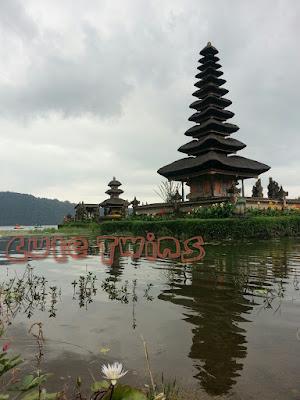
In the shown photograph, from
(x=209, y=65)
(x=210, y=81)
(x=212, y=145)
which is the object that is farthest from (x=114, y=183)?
(x=212, y=145)

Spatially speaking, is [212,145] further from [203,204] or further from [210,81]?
[210,81]

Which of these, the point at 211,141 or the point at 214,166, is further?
the point at 211,141

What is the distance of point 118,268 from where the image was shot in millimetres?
7387

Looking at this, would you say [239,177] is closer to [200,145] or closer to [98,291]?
[200,145]

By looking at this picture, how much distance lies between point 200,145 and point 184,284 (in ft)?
72.4

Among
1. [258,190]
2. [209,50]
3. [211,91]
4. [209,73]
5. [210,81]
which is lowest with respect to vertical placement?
[258,190]

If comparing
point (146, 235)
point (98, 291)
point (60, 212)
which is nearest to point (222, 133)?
point (146, 235)

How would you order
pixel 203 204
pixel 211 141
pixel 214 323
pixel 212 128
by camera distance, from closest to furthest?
pixel 214 323
pixel 203 204
pixel 211 141
pixel 212 128

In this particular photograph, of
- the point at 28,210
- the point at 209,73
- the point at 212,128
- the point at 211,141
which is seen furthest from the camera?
the point at 28,210

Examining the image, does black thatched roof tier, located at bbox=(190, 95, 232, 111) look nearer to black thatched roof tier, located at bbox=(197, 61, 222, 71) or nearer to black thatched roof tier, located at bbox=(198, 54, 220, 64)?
black thatched roof tier, located at bbox=(197, 61, 222, 71)

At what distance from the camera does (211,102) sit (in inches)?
1134

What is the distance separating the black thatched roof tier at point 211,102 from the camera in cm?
2859

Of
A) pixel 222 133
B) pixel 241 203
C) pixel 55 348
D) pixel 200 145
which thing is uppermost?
pixel 222 133

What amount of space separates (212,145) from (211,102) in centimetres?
533
